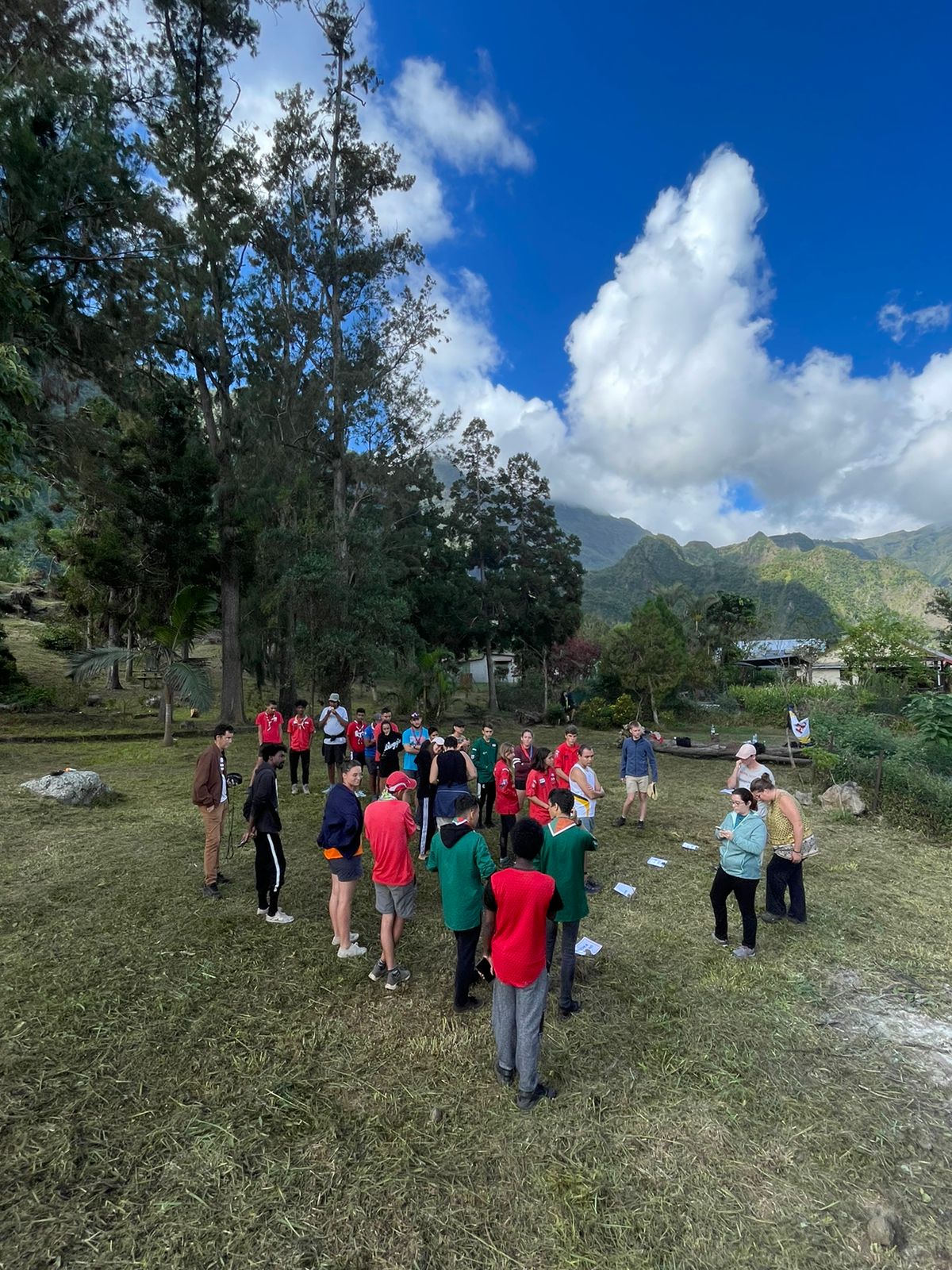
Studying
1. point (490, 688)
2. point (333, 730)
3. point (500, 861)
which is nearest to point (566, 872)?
point (500, 861)

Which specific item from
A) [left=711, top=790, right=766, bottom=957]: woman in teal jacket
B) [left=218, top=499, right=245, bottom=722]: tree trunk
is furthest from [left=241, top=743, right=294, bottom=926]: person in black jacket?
[left=218, top=499, right=245, bottom=722]: tree trunk

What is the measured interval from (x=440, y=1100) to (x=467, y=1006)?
986mm

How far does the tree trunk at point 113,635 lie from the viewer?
22.0m

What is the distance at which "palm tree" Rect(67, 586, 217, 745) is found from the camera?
1508 centimetres

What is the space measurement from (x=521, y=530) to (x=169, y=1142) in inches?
1147

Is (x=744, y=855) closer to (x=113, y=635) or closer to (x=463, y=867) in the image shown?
(x=463, y=867)

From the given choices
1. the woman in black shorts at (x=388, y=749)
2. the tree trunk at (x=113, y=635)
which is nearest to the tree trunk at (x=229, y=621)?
the tree trunk at (x=113, y=635)

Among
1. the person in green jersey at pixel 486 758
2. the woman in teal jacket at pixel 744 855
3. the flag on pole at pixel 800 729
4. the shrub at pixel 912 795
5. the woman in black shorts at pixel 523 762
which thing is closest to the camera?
the woman in teal jacket at pixel 744 855

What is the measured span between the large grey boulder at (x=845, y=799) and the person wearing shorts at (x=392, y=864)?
931 cm

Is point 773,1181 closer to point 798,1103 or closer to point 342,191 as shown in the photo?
point 798,1103

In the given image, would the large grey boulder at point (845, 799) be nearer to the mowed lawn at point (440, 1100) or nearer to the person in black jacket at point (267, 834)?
the mowed lawn at point (440, 1100)

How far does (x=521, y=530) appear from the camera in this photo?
30844 mm

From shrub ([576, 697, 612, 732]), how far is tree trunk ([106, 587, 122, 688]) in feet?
62.6

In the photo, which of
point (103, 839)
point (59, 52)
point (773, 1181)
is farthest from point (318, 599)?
point (773, 1181)
